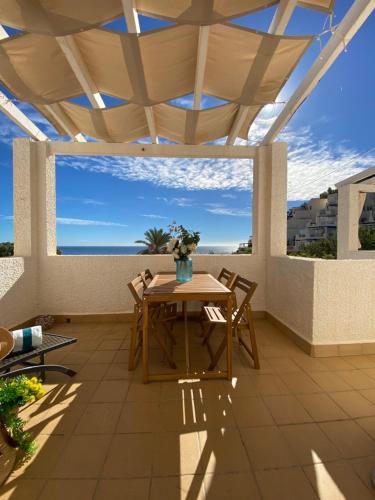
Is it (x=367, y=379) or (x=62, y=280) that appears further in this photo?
(x=62, y=280)

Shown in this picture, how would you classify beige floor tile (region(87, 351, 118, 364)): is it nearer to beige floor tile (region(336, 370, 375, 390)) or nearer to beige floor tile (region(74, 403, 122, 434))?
beige floor tile (region(74, 403, 122, 434))

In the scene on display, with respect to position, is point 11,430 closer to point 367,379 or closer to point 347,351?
point 367,379

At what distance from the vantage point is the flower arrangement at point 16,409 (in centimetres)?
134

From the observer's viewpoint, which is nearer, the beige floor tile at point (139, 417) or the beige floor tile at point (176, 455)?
the beige floor tile at point (176, 455)

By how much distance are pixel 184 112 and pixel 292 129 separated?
1.80 metres

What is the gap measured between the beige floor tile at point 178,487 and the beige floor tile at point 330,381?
1.49 m

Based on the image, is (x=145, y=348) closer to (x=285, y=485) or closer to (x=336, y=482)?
(x=285, y=485)

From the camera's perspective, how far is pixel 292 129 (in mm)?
3816

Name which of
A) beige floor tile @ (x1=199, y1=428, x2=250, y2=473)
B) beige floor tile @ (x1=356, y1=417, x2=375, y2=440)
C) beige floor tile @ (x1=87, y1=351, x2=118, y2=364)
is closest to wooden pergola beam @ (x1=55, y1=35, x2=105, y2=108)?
beige floor tile @ (x1=87, y1=351, x2=118, y2=364)

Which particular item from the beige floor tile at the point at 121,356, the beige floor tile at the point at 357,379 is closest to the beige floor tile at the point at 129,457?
the beige floor tile at the point at 121,356

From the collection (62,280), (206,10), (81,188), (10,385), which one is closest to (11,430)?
(10,385)

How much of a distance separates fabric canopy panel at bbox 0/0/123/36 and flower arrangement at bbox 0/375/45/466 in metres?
2.64

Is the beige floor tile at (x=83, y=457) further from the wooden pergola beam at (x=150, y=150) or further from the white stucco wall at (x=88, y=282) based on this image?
the wooden pergola beam at (x=150, y=150)

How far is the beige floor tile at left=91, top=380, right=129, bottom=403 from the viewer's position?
6.72 ft
